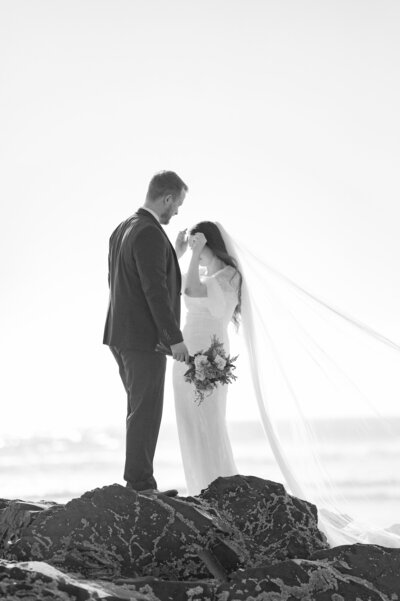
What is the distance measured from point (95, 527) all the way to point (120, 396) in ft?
113

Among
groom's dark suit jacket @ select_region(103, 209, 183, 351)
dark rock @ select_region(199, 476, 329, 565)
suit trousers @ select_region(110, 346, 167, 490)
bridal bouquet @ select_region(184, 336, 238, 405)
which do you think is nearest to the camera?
dark rock @ select_region(199, 476, 329, 565)

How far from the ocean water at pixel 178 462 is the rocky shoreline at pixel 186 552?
3.54m

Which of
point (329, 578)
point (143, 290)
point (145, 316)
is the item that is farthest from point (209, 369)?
point (329, 578)

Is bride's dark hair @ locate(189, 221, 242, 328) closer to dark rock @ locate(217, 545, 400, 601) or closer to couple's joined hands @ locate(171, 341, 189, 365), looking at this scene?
couple's joined hands @ locate(171, 341, 189, 365)

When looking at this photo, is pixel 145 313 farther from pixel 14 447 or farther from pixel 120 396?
pixel 120 396

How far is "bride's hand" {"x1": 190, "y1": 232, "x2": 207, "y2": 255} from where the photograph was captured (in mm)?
7125

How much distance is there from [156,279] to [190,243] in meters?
1.61

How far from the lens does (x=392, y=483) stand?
260 inches

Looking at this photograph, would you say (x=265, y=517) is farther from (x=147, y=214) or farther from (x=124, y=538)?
(x=147, y=214)

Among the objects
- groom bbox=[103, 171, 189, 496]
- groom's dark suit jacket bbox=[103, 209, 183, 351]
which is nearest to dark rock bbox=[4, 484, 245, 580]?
groom bbox=[103, 171, 189, 496]

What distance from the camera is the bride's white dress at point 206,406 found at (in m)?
7.12

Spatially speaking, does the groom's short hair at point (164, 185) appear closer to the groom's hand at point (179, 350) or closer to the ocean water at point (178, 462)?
the groom's hand at point (179, 350)

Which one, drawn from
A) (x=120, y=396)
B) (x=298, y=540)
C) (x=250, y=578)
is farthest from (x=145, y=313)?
(x=120, y=396)

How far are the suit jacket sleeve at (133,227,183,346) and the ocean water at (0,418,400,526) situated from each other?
1.59 m
